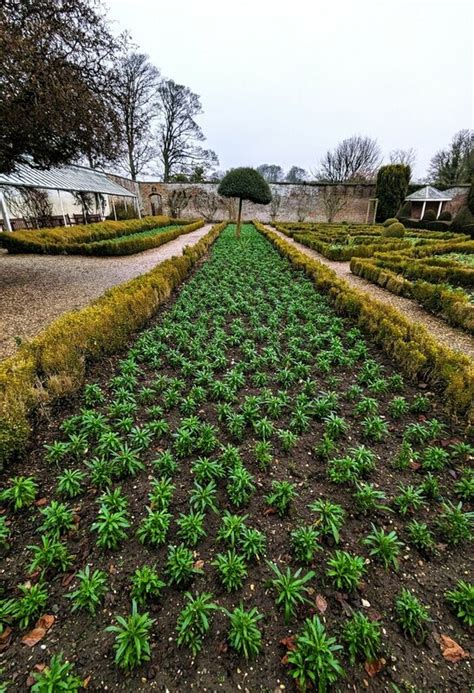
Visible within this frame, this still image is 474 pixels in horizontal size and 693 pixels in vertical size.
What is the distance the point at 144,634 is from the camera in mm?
1434

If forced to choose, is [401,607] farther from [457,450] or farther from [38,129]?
[38,129]

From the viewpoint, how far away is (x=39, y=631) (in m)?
1.49

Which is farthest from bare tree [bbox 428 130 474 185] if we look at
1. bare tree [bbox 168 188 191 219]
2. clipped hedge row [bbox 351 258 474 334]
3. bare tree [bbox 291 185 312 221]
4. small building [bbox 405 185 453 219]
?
clipped hedge row [bbox 351 258 474 334]

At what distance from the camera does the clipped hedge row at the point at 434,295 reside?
17.3 ft

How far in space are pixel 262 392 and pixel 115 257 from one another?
35.3 feet

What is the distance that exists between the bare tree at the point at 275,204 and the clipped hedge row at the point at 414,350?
27195 mm

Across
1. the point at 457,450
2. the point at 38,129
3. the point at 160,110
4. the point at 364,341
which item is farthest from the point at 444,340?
the point at 160,110

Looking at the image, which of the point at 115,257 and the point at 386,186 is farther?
the point at 386,186

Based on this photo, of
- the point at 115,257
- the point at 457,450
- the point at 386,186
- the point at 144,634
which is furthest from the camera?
the point at 386,186

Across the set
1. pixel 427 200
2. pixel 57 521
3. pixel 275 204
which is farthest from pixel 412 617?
pixel 275 204

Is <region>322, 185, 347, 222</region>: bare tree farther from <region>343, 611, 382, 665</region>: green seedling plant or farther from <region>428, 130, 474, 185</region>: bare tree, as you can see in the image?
<region>343, 611, 382, 665</region>: green seedling plant

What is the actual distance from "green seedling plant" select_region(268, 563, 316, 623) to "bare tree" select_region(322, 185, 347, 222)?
33662 mm

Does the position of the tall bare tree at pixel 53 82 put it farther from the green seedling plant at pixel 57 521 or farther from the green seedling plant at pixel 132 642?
the green seedling plant at pixel 132 642

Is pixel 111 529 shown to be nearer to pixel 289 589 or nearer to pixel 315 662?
pixel 289 589
